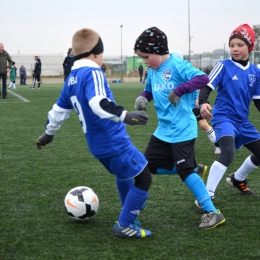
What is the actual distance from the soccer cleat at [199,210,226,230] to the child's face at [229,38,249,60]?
62.8 inches

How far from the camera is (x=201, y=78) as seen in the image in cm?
446

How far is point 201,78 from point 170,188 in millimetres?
1906

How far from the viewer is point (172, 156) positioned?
4.75m

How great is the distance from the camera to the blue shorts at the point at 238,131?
514 centimetres

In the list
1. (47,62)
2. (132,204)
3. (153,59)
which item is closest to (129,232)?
(132,204)

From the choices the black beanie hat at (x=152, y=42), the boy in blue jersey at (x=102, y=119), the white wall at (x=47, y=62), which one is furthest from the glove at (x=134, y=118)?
the white wall at (x=47, y=62)

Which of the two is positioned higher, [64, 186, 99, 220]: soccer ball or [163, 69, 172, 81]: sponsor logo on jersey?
[163, 69, 172, 81]: sponsor logo on jersey

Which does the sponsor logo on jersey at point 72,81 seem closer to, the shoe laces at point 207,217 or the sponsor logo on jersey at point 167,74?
the sponsor logo on jersey at point 167,74

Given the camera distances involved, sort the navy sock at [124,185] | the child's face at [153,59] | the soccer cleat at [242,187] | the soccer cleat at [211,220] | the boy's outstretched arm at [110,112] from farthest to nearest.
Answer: the soccer cleat at [242,187] < the child's face at [153,59] < the soccer cleat at [211,220] < the navy sock at [124,185] < the boy's outstretched arm at [110,112]

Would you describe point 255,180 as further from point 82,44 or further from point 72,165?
point 82,44

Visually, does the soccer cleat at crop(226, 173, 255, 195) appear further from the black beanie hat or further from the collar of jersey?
the collar of jersey

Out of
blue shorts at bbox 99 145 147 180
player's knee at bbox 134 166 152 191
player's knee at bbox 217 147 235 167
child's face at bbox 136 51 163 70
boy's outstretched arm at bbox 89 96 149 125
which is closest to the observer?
boy's outstretched arm at bbox 89 96 149 125

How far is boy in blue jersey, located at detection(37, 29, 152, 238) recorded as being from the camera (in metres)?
3.82

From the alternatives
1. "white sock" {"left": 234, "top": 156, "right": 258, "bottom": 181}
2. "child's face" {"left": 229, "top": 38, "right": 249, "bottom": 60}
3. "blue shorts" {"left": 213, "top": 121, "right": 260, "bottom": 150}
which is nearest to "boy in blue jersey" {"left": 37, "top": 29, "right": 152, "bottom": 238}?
"blue shorts" {"left": 213, "top": 121, "right": 260, "bottom": 150}
